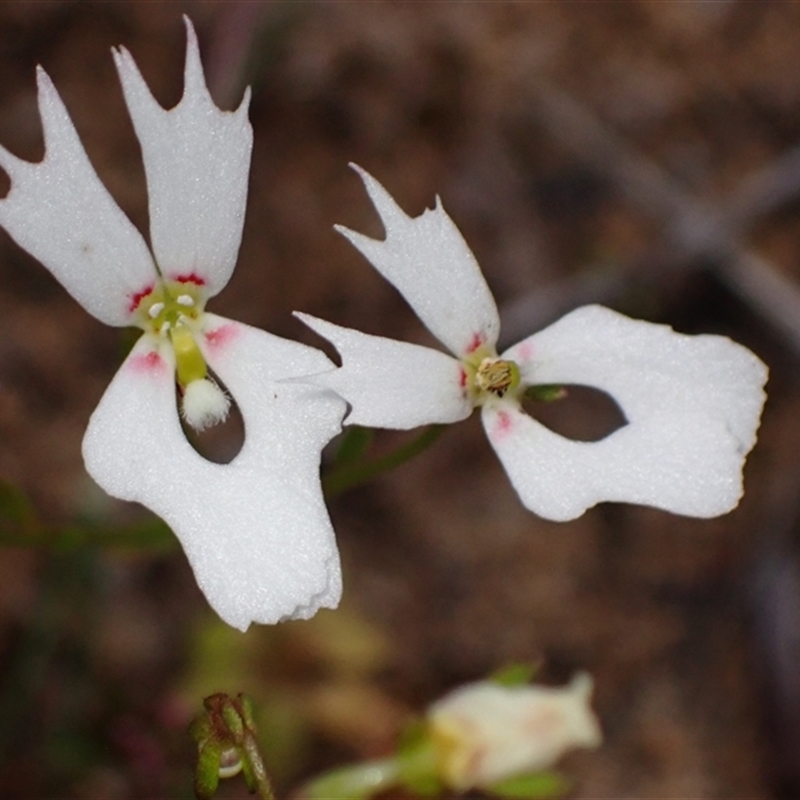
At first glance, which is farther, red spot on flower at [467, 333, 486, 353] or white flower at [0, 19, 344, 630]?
red spot on flower at [467, 333, 486, 353]

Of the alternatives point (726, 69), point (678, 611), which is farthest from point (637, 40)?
point (678, 611)

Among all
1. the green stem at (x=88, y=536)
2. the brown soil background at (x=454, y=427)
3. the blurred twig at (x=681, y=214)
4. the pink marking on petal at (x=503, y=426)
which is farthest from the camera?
the blurred twig at (x=681, y=214)

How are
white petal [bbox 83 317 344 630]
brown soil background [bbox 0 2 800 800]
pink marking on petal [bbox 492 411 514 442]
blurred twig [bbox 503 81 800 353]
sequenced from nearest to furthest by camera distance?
white petal [bbox 83 317 344 630]
pink marking on petal [bbox 492 411 514 442]
brown soil background [bbox 0 2 800 800]
blurred twig [bbox 503 81 800 353]

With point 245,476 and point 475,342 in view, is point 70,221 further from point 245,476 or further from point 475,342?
point 475,342

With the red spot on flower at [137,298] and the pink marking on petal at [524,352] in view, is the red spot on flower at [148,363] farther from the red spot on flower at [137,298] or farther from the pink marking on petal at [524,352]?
the pink marking on petal at [524,352]

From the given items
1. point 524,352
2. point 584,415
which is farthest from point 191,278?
point 584,415

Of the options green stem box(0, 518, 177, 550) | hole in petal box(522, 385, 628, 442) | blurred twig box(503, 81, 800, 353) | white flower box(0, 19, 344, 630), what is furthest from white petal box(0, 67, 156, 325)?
hole in petal box(522, 385, 628, 442)

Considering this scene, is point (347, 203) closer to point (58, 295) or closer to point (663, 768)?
point (58, 295)

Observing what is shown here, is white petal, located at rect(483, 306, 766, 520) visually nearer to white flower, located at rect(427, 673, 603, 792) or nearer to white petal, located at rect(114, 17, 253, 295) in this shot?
white petal, located at rect(114, 17, 253, 295)

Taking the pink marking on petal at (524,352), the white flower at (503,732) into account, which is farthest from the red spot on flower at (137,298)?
the white flower at (503,732)
